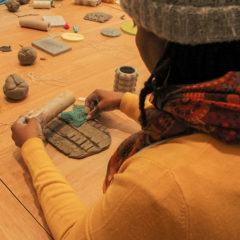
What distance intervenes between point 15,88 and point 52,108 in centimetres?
22

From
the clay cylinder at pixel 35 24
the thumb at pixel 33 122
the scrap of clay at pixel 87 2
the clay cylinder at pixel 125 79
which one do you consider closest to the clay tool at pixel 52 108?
the thumb at pixel 33 122

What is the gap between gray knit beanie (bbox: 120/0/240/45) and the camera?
444 millimetres

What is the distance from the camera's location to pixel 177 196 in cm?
46

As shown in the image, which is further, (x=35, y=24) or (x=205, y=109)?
(x=35, y=24)

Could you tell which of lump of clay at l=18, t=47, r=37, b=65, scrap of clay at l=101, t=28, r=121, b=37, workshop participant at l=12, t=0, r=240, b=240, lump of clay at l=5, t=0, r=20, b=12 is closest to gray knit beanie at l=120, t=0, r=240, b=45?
workshop participant at l=12, t=0, r=240, b=240

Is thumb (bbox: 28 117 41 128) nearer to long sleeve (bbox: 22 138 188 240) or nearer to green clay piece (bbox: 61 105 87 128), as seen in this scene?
green clay piece (bbox: 61 105 87 128)

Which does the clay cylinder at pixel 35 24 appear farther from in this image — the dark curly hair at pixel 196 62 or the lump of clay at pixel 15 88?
the dark curly hair at pixel 196 62

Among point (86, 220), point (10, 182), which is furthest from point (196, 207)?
point (10, 182)

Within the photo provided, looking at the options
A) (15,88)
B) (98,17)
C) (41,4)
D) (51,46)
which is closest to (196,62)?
(15,88)

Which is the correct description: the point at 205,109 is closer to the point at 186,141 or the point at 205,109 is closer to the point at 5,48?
the point at 186,141

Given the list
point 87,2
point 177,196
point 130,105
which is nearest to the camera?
point 177,196

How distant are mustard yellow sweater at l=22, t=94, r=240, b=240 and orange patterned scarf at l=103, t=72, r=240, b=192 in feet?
0.10

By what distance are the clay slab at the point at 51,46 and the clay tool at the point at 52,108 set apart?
0.53m

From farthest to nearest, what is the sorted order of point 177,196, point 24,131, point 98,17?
1. point 98,17
2. point 24,131
3. point 177,196
